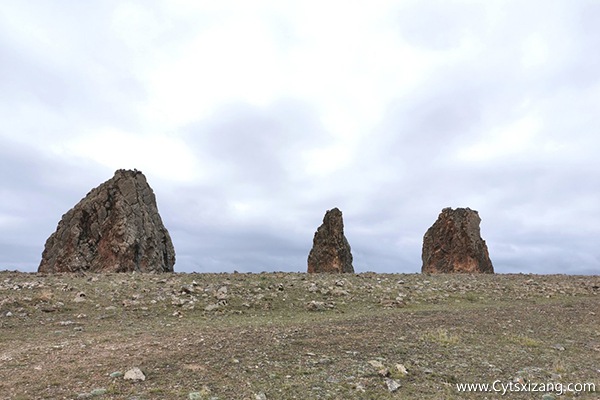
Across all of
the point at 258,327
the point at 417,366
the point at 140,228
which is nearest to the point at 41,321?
the point at 258,327

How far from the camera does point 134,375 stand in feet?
29.8

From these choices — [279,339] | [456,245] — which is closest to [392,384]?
[279,339]

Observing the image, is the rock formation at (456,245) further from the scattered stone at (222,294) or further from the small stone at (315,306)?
the scattered stone at (222,294)

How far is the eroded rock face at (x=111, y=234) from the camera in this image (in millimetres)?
34219

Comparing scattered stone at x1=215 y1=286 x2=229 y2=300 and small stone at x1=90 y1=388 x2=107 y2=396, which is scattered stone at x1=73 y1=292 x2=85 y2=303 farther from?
small stone at x1=90 y1=388 x2=107 y2=396

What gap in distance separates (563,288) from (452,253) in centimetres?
1775

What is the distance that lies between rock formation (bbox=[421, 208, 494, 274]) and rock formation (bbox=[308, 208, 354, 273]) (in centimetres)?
948

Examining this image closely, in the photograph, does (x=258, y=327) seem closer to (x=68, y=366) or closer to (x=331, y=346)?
(x=331, y=346)

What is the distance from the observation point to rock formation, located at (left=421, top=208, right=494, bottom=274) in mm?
43656

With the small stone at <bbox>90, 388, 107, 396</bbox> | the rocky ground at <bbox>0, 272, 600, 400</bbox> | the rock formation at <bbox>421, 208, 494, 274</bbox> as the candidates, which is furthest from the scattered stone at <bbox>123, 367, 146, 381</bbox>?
the rock formation at <bbox>421, 208, 494, 274</bbox>

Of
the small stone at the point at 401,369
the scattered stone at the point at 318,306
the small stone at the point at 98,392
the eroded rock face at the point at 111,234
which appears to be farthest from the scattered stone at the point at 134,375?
the eroded rock face at the point at 111,234

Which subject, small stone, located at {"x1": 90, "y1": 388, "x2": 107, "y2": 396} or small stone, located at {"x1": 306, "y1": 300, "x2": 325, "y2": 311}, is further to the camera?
small stone, located at {"x1": 306, "y1": 300, "x2": 325, "y2": 311}

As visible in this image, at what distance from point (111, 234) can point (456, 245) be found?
3449cm

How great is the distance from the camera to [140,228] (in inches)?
1435
